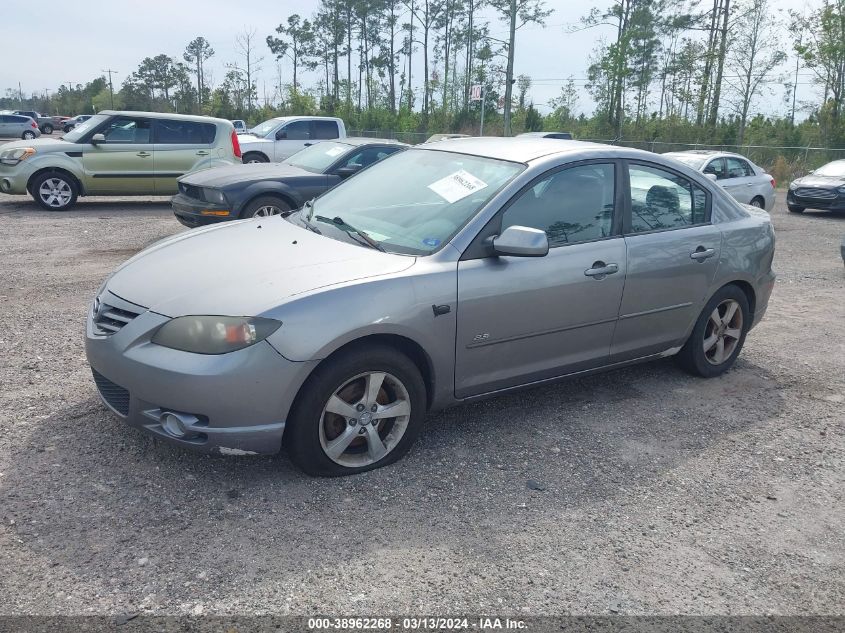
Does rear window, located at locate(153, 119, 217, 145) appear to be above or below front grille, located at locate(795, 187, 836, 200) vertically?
above

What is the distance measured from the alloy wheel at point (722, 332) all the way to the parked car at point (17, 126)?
153 feet

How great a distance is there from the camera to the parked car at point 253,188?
923 centimetres

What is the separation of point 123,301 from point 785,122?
38427mm

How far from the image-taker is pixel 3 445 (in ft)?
12.5

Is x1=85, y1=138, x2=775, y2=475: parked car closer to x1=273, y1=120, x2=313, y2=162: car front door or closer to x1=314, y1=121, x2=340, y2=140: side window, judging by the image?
x1=273, y1=120, x2=313, y2=162: car front door

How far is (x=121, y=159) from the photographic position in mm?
12664

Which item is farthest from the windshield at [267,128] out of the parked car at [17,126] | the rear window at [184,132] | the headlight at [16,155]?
the parked car at [17,126]

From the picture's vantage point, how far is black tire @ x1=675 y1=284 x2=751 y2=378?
518 cm

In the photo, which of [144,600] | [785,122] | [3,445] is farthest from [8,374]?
[785,122]

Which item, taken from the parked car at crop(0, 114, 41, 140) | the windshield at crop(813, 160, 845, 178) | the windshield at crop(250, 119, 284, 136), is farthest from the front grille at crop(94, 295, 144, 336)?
the parked car at crop(0, 114, 41, 140)

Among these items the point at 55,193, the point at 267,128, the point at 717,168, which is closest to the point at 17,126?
the point at 267,128

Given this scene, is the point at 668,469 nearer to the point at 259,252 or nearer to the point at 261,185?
the point at 259,252

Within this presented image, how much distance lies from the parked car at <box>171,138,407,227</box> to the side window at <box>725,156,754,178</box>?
27.8 ft

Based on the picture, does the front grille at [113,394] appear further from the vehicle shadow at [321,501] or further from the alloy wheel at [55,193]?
the alloy wheel at [55,193]
